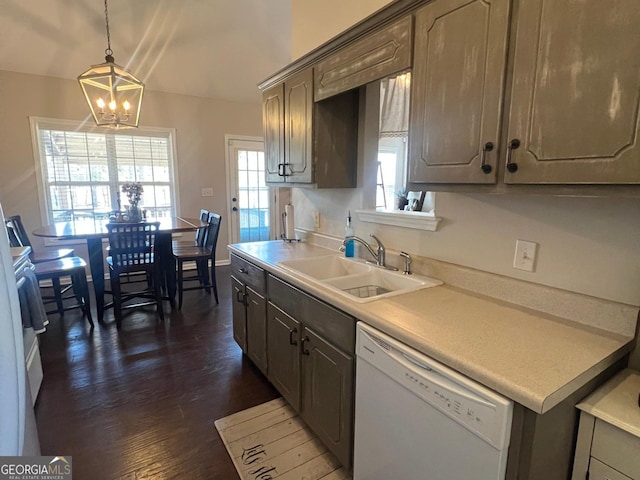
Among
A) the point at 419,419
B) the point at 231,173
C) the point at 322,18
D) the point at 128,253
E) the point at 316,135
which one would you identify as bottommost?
the point at 419,419

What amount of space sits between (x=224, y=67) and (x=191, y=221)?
211cm

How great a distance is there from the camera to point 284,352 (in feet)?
6.37

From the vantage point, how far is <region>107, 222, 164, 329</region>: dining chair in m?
3.09

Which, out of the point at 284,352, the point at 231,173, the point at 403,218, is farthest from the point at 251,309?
the point at 231,173

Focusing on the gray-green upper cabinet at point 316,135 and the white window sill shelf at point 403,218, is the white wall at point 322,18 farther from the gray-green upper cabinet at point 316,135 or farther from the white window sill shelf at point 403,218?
the white window sill shelf at point 403,218

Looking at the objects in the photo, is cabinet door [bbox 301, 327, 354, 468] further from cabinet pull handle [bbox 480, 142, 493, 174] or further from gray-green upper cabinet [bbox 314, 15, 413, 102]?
gray-green upper cabinet [bbox 314, 15, 413, 102]

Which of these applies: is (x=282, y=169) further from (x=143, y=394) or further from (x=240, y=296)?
(x=143, y=394)

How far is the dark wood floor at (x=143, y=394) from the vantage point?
1.73 metres

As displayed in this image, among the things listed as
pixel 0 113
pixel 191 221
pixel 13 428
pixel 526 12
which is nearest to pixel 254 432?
pixel 13 428

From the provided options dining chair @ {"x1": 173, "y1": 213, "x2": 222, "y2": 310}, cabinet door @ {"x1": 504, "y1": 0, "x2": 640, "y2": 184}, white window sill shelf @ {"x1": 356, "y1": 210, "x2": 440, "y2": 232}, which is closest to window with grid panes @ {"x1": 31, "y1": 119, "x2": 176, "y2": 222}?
dining chair @ {"x1": 173, "y1": 213, "x2": 222, "y2": 310}

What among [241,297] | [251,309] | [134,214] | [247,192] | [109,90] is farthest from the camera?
[247,192]

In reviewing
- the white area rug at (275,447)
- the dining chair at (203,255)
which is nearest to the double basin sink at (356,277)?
the white area rug at (275,447)

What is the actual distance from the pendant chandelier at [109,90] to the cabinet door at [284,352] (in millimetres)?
2121

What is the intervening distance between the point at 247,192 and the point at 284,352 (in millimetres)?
4068
